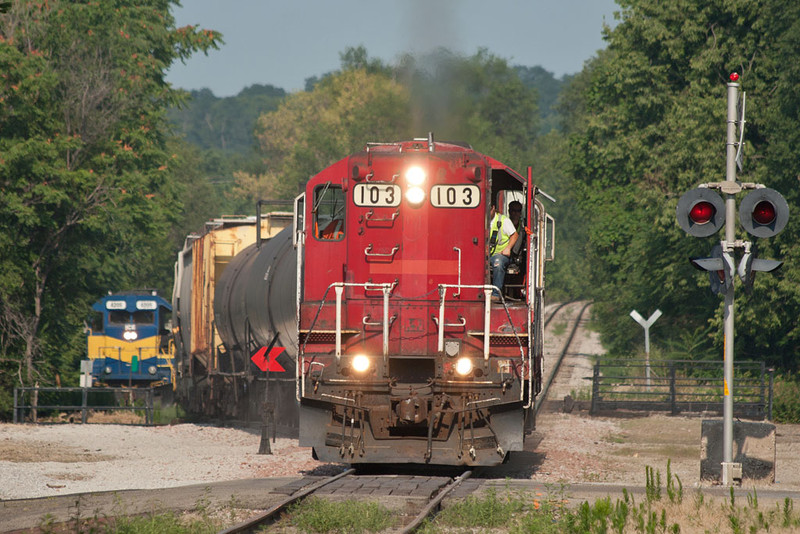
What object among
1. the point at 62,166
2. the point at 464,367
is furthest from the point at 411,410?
the point at 62,166

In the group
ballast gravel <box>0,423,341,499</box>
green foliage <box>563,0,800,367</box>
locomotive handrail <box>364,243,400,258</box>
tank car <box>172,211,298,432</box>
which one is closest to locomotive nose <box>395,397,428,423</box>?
locomotive handrail <box>364,243,400,258</box>

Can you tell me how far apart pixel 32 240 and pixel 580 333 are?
88.2 ft

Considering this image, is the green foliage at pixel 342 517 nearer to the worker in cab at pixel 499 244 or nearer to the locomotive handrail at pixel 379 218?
the worker in cab at pixel 499 244

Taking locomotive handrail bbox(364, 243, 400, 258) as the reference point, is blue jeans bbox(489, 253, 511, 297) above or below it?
below

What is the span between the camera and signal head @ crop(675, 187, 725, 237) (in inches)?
515

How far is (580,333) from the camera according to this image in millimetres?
50375

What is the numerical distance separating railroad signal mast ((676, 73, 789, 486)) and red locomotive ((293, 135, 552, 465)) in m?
2.22

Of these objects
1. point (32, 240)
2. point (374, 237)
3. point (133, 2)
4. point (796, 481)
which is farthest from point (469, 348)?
point (133, 2)

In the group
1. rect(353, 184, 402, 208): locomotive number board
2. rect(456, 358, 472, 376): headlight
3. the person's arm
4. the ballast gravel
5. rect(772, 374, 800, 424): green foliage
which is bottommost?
the ballast gravel

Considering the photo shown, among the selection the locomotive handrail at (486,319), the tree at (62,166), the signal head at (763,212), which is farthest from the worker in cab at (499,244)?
the tree at (62,166)

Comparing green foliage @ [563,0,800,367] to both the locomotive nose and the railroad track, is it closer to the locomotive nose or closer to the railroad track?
the locomotive nose

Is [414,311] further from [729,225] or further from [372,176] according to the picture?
[729,225]

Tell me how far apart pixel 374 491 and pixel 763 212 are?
586cm

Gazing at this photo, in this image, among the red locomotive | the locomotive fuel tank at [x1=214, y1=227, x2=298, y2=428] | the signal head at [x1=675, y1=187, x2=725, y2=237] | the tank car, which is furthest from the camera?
the tank car
